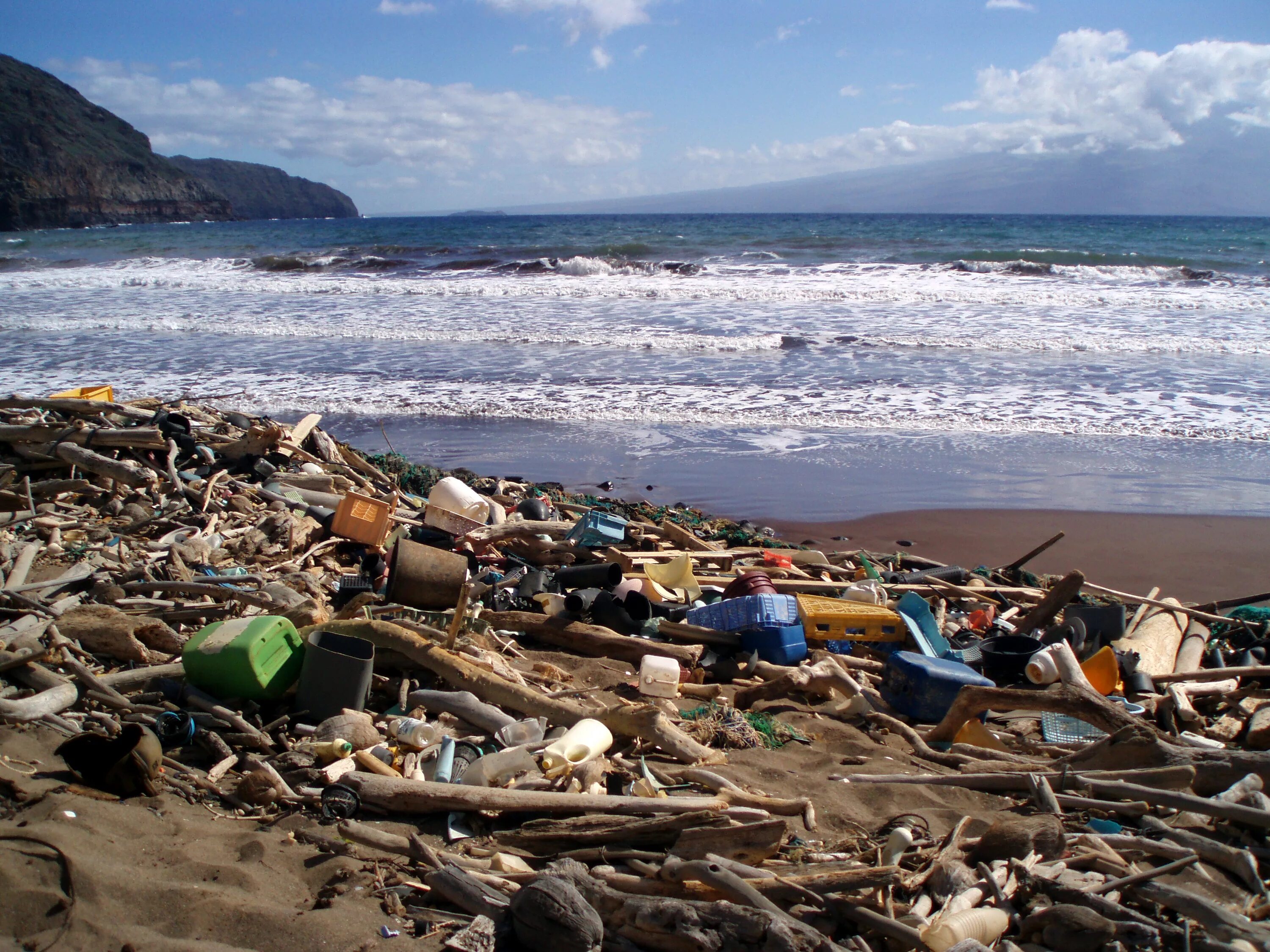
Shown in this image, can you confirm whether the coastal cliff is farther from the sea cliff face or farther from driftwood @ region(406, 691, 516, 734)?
driftwood @ region(406, 691, 516, 734)

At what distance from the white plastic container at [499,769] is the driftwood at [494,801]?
0.53ft

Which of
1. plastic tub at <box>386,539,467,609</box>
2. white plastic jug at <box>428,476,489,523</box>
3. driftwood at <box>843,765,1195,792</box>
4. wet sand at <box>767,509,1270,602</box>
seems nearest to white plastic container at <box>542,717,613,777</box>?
driftwood at <box>843,765,1195,792</box>

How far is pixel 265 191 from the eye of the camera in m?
124

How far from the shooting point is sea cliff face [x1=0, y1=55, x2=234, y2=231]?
65.8 meters

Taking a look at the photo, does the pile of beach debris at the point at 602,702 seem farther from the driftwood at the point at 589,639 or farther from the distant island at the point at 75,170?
the distant island at the point at 75,170

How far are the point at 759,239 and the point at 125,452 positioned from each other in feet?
109

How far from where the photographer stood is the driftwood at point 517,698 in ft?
9.82

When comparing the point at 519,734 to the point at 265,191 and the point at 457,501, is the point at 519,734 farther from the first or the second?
the point at 265,191

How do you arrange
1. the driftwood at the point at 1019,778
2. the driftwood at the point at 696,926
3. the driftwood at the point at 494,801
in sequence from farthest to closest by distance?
the driftwood at the point at 1019,778 < the driftwood at the point at 494,801 < the driftwood at the point at 696,926

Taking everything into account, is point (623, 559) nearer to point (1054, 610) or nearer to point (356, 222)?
point (1054, 610)

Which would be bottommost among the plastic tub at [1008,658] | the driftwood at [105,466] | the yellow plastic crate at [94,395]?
the plastic tub at [1008,658]

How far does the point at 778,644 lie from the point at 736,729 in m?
0.88

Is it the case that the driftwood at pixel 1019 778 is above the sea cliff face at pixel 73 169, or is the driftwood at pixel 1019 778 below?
below

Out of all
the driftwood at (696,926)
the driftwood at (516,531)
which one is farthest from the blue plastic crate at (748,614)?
the driftwood at (696,926)
